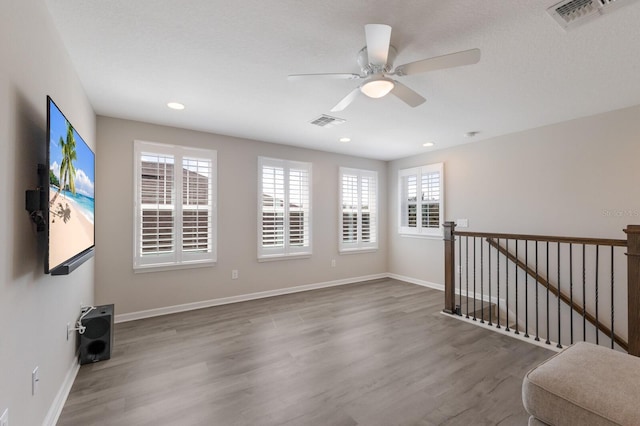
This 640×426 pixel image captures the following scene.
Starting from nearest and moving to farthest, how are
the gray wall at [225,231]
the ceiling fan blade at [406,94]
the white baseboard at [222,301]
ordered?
the ceiling fan blade at [406,94] → the gray wall at [225,231] → the white baseboard at [222,301]

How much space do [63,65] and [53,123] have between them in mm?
923

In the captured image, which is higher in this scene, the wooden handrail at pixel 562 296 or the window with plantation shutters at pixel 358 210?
the window with plantation shutters at pixel 358 210

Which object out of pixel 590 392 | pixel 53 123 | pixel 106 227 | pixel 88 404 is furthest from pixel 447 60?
pixel 106 227

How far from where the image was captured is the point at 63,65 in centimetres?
216

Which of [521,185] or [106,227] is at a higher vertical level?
[521,185]

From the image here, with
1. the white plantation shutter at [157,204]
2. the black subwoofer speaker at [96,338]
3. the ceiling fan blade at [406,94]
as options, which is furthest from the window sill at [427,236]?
the black subwoofer speaker at [96,338]

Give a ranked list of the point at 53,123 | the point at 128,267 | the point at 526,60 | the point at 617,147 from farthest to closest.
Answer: the point at 128,267 → the point at 617,147 → the point at 526,60 → the point at 53,123

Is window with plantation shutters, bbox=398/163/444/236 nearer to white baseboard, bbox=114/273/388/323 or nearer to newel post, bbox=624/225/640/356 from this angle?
white baseboard, bbox=114/273/388/323

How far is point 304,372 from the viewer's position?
8.14ft

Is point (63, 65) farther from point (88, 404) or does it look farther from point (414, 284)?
point (414, 284)

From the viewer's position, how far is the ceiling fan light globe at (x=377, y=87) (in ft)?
6.92

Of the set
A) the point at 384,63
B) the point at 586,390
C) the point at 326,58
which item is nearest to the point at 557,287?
the point at 586,390

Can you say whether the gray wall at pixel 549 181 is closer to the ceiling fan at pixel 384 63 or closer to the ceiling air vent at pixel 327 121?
the ceiling air vent at pixel 327 121

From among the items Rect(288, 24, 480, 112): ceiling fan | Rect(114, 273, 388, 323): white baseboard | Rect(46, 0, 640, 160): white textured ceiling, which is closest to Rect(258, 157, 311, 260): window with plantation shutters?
Rect(114, 273, 388, 323): white baseboard
